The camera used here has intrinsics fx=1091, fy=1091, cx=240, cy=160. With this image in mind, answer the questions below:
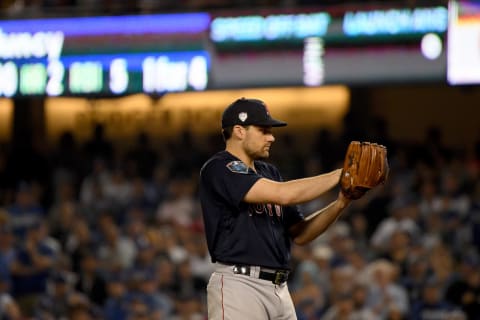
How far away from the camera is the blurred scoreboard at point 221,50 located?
444 inches

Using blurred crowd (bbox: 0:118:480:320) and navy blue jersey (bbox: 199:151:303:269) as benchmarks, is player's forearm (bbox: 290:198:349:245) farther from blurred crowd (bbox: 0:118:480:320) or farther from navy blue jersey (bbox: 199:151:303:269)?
blurred crowd (bbox: 0:118:480:320)

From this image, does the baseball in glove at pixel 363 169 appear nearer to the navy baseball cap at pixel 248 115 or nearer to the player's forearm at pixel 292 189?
the player's forearm at pixel 292 189

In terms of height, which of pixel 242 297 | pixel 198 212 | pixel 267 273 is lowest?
pixel 198 212

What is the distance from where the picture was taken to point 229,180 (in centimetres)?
509

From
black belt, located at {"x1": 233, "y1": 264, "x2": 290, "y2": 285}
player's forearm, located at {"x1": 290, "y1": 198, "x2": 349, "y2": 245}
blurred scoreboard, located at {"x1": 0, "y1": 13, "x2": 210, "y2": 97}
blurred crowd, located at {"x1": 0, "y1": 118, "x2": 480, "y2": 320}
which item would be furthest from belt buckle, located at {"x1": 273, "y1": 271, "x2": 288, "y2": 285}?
blurred scoreboard, located at {"x1": 0, "y1": 13, "x2": 210, "y2": 97}

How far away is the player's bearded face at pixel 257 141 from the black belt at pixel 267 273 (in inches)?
21.3

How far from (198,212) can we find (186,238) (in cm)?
83

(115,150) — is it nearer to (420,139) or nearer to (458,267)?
(420,139)

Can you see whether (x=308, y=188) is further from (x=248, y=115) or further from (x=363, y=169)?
(x=248, y=115)

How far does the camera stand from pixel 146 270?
1125 cm

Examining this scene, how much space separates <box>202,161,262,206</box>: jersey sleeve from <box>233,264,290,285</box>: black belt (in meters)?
0.32

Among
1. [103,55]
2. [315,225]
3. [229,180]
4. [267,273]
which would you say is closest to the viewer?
[229,180]

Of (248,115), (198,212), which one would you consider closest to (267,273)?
(248,115)

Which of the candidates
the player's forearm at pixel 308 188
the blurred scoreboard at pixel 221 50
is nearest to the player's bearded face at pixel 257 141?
the player's forearm at pixel 308 188
